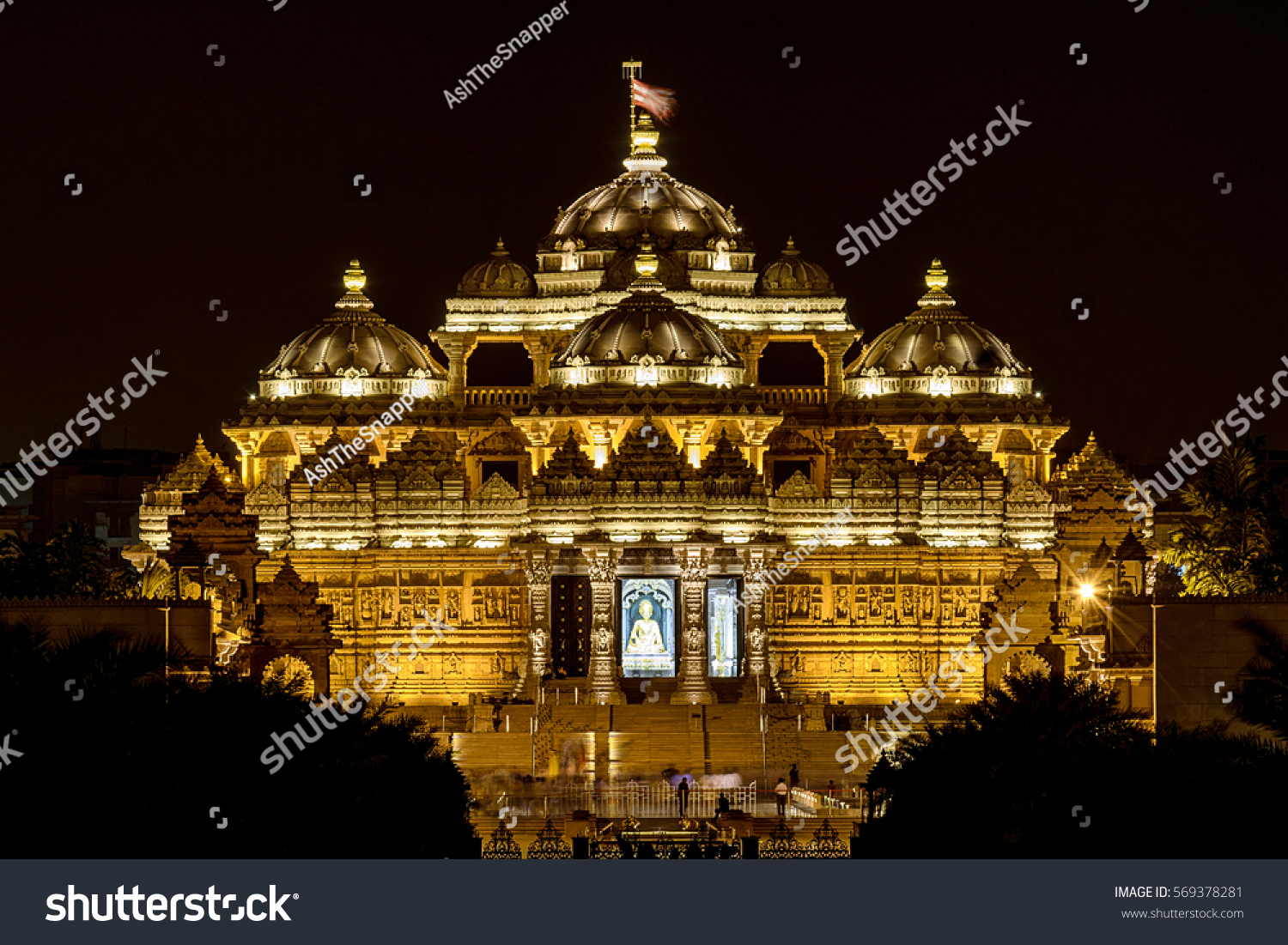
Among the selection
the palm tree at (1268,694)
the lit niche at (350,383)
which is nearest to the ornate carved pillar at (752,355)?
the lit niche at (350,383)

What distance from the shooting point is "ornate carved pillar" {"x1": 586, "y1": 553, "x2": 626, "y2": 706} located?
7831cm

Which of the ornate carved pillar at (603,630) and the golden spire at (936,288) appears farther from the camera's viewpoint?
the golden spire at (936,288)

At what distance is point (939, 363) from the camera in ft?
300

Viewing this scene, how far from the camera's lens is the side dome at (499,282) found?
94188 mm

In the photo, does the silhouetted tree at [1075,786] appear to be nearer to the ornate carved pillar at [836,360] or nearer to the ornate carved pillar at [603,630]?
the ornate carved pillar at [603,630]

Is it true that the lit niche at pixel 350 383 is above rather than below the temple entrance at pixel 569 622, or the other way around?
above

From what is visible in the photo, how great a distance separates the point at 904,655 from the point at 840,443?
10.1 metres

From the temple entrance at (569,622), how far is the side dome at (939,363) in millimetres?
14892

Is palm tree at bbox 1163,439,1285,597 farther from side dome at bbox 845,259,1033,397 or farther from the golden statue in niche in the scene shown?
side dome at bbox 845,259,1033,397

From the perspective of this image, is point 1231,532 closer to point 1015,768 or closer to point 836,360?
point 836,360

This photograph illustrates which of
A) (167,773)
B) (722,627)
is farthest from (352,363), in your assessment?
(167,773)

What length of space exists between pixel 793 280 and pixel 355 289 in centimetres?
1309

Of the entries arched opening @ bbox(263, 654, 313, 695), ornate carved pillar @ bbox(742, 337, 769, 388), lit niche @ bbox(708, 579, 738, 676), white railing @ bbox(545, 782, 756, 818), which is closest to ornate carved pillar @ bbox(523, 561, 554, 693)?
lit niche @ bbox(708, 579, 738, 676)

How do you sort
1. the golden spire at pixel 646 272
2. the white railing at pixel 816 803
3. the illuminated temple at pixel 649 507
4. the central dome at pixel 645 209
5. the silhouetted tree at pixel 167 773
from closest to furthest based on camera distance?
the silhouetted tree at pixel 167 773
the white railing at pixel 816 803
the illuminated temple at pixel 649 507
the golden spire at pixel 646 272
the central dome at pixel 645 209
